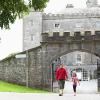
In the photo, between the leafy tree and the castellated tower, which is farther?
the castellated tower

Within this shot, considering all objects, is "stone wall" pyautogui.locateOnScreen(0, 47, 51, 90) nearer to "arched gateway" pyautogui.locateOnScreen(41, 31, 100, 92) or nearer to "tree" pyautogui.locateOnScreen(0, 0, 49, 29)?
"arched gateway" pyautogui.locateOnScreen(41, 31, 100, 92)

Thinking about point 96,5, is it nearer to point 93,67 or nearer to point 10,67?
point 93,67

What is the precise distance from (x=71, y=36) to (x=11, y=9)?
2048 cm

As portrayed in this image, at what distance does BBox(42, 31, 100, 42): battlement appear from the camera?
27.8 m

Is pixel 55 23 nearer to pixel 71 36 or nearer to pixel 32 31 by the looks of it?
pixel 32 31

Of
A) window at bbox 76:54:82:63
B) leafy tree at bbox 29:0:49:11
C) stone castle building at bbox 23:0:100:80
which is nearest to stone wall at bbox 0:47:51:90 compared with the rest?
leafy tree at bbox 29:0:49:11

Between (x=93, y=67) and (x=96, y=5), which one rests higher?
(x=96, y=5)

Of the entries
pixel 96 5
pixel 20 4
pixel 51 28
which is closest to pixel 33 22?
pixel 51 28

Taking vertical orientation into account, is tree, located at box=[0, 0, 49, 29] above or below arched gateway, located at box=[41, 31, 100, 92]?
above

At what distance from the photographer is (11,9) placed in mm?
7559

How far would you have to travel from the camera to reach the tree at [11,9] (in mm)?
7535

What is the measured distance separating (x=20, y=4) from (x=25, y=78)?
21.3m

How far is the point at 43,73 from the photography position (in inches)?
1113

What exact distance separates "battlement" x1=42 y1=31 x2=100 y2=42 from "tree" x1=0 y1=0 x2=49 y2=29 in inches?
793
